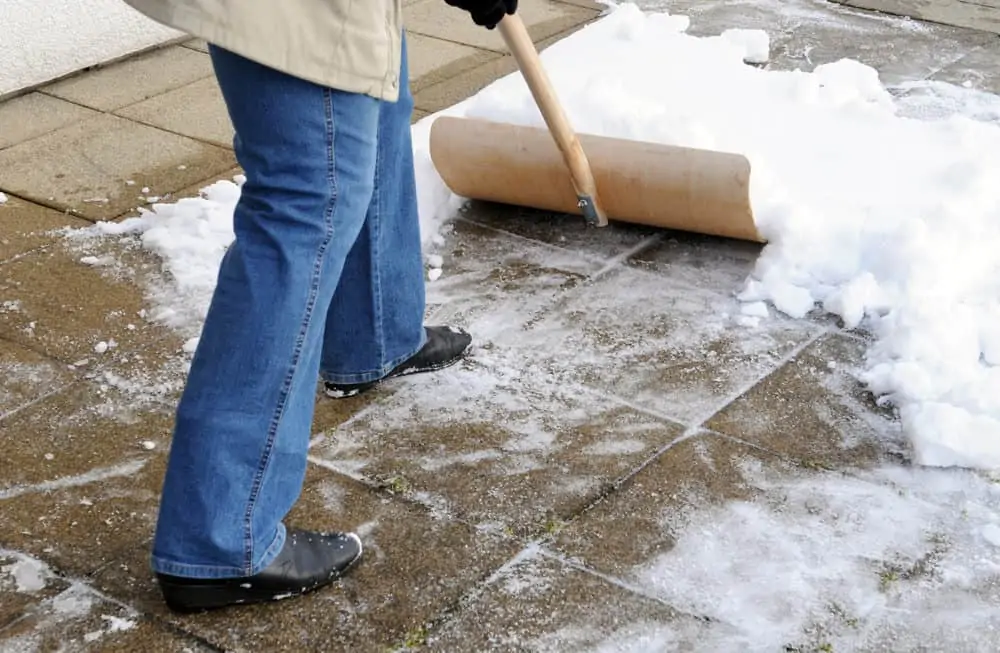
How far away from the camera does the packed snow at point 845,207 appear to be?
332cm

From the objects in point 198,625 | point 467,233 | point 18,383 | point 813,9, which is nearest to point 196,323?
point 18,383

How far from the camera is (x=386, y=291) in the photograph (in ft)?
10.8

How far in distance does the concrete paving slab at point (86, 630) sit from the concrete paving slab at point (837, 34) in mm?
3870

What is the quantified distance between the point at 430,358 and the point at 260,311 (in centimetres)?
109

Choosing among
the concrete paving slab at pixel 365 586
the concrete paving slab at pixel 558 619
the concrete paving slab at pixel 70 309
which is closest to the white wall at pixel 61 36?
the concrete paving slab at pixel 70 309

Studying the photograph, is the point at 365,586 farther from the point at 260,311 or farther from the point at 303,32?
the point at 303,32

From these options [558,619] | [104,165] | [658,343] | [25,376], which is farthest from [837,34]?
[558,619]

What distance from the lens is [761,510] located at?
289 cm

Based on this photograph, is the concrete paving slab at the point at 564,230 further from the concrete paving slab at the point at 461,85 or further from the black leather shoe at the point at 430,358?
the concrete paving slab at the point at 461,85

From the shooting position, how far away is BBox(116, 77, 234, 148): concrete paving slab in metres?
5.02

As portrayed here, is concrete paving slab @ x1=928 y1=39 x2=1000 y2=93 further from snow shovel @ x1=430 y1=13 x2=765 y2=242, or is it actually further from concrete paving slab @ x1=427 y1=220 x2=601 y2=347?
concrete paving slab @ x1=427 y1=220 x2=601 y2=347

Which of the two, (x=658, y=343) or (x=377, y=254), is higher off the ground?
(x=377, y=254)

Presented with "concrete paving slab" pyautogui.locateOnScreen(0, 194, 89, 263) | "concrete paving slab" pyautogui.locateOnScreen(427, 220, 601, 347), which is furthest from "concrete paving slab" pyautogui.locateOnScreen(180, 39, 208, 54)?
"concrete paving slab" pyautogui.locateOnScreen(427, 220, 601, 347)

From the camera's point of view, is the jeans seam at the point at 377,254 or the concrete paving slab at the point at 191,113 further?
the concrete paving slab at the point at 191,113
